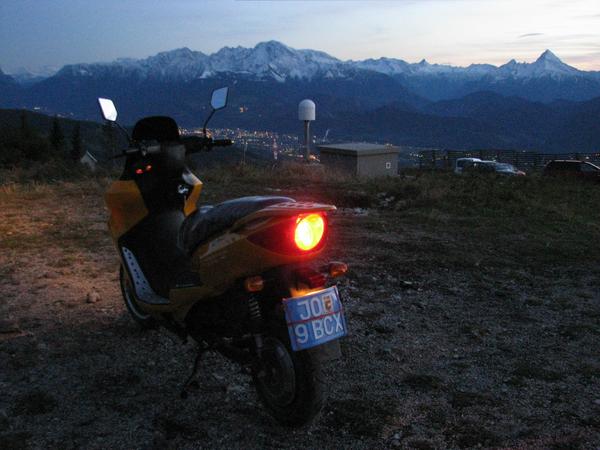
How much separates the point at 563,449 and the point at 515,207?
8203 millimetres

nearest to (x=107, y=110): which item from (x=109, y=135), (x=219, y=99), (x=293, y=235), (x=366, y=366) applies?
(x=219, y=99)

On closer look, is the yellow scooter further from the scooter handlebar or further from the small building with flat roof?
the small building with flat roof

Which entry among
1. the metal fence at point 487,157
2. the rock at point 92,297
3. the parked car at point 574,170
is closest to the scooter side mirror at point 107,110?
the rock at point 92,297

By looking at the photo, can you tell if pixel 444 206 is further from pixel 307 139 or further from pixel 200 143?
pixel 307 139

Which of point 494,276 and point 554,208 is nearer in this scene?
point 494,276

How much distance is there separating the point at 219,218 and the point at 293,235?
20.0 inches

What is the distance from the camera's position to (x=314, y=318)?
2.75 meters

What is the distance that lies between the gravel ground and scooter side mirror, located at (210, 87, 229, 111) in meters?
1.95

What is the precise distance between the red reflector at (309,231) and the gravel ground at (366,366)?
1.14 m

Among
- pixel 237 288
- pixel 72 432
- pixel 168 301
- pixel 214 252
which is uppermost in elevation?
pixel 214 252

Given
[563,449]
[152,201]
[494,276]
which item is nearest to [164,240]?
[152,201]

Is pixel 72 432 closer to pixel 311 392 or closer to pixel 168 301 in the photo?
pixel 168 301

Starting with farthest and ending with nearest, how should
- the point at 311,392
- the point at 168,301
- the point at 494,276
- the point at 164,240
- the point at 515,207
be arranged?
the point at 515,207 < the point at 494,276 < the point at 164,240 < the point at 168,301 < the point at 311,392

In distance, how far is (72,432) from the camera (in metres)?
3.05
